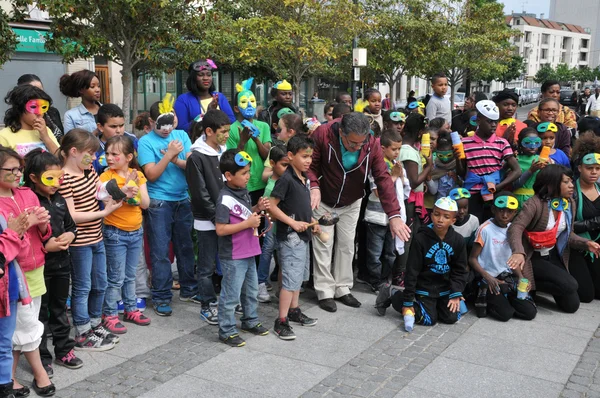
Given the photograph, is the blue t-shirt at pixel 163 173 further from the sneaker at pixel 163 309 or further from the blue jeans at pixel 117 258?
the sneaker at pixel 163 309

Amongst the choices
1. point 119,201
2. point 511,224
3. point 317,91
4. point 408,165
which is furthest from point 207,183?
point 317,91

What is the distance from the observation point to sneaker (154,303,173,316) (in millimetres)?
5352

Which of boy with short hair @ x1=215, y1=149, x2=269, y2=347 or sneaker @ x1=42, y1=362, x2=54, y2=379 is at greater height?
boy with short hair @ x1=215, y1=149, x2=269, y2=347

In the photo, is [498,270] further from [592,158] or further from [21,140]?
[21,140]

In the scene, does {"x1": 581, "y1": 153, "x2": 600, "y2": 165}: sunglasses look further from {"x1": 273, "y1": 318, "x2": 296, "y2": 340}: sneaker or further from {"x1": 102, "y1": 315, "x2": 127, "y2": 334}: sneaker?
{"x1": 102, "y1": 315, "x2": 127, "y2": 334}: sneaker

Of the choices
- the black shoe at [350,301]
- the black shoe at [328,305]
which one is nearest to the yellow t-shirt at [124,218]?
the black shoe at [328,305]

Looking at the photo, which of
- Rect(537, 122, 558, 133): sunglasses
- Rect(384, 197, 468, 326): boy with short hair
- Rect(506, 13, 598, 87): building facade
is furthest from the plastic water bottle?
Rect(506, 13, 598, 87): building facade

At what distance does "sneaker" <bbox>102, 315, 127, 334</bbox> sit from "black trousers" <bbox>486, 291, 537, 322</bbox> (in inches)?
127

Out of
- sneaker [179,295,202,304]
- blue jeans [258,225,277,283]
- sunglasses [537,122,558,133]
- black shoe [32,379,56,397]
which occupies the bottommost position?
sneaker [179,295,202,304]

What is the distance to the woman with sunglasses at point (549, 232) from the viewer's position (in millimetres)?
5781

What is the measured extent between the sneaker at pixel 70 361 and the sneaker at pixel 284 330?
1519mm

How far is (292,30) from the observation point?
16.7m

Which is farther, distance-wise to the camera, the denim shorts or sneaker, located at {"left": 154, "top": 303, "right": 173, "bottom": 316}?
sneaker, located at {"left": 154, "top": 303, "right": 173, "bottom": 316}

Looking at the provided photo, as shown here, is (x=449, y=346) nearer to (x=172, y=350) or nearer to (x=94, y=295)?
(x=172, y=350)
